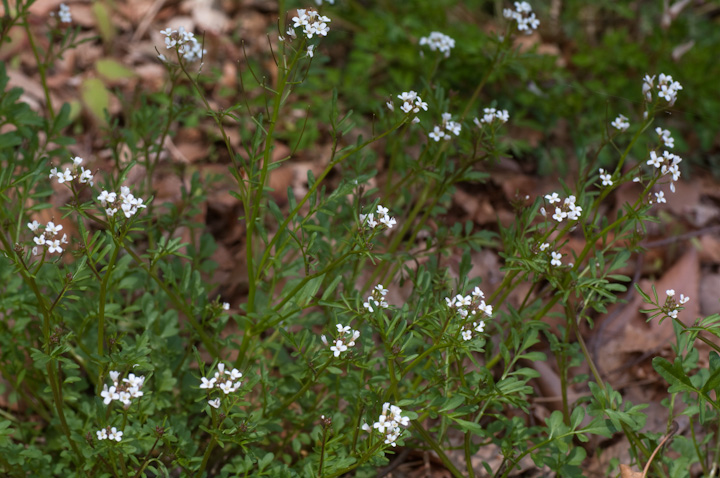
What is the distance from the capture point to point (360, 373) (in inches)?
107

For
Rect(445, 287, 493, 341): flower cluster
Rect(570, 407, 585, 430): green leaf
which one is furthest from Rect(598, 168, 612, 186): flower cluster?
Rect(570, 407, 585, 430): green leaf

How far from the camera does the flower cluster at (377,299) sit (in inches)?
87.1

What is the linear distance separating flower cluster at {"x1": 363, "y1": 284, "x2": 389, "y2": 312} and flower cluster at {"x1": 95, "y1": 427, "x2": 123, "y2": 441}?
872mm

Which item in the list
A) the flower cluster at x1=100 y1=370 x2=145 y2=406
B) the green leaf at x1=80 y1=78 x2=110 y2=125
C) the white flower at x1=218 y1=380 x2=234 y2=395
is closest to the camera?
the flower cluster at x1=100 y1=370 x2=145 y2=406

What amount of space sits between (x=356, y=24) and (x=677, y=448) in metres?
3.53

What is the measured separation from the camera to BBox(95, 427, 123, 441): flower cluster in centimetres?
216

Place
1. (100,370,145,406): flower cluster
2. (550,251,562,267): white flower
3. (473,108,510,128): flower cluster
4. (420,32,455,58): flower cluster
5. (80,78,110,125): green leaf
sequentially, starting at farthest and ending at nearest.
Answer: (80,78,110,125): green leaf
(420,32,455,58): flower cluster
(473,108,510,128): flower cluster
(550,251,562,267): white flower
(100,370,145,406): flower cluster

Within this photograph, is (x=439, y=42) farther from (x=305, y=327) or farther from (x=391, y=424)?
(x=391, y=424)

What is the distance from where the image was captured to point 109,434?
219cm

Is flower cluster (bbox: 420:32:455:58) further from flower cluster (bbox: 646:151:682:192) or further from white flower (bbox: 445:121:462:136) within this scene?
flower cluster (bbox: 646:151:682:192)

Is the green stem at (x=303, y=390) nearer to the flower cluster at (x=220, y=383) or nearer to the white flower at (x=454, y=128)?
the flower cluster at (x=220, y=383)

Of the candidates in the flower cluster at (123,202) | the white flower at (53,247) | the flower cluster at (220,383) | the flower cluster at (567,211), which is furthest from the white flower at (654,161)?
the white flower at (53,247)

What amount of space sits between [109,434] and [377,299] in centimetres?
95

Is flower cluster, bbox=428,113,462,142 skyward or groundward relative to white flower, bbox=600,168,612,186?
skyward
